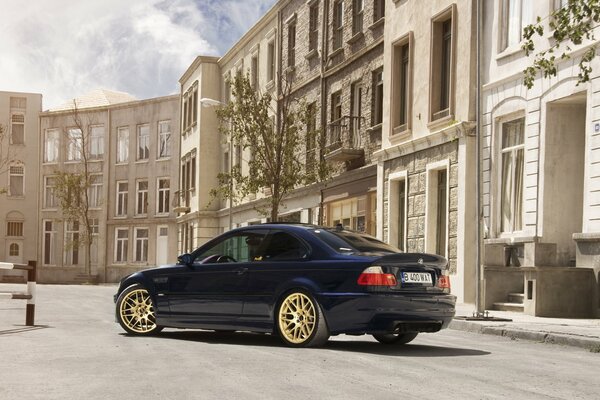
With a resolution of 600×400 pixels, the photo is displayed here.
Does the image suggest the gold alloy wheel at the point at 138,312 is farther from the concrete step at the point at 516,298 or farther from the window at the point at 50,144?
the window at the point at 50,144

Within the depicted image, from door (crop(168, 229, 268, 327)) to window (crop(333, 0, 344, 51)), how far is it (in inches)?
834

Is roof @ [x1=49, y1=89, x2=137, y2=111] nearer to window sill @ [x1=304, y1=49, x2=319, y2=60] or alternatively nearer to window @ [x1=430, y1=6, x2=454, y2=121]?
window sill @ [x1=304, y1=49, x2=319, y2=60]

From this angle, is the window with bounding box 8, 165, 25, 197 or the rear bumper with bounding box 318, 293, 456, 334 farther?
the window with bounding box 8, 165, 25, 197

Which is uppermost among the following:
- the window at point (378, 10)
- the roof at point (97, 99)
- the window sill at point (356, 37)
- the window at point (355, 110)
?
the roof at point (97, 99)

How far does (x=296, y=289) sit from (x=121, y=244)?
5147cm

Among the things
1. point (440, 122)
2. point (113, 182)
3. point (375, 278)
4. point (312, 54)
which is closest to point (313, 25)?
point (312, 54)

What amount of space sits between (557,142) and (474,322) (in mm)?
5746

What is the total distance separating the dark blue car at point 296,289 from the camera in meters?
10.7

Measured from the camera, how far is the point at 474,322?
1577cm

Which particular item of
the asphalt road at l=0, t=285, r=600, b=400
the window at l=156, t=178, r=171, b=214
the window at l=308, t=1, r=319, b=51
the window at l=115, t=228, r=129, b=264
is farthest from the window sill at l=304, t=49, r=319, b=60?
the window at l=115, t=228, r=129, b=264

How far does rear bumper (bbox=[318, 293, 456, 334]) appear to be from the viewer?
34.9 ft

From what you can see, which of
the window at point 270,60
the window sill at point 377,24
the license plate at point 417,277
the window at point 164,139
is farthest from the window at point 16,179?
the license plate at point 417,277

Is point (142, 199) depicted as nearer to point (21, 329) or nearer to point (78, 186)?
point (78, 186)

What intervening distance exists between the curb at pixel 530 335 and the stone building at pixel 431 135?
6942 millimetres
